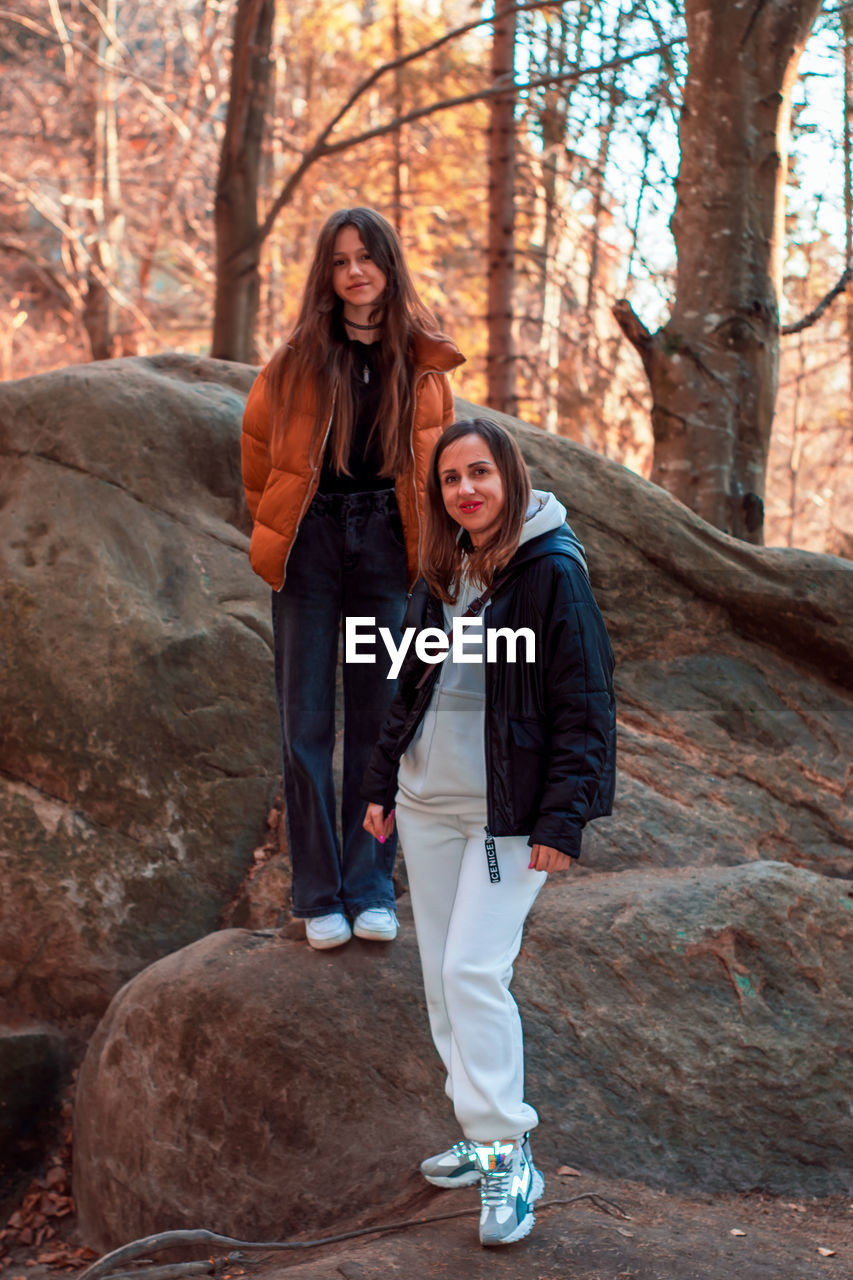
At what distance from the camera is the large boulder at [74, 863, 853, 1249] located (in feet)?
12.1

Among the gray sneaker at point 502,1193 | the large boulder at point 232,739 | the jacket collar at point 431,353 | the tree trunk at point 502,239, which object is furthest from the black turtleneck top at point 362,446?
the tree trunk at point 502,239

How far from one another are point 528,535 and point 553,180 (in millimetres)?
10976

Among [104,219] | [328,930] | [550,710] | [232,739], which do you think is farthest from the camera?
[104,219]

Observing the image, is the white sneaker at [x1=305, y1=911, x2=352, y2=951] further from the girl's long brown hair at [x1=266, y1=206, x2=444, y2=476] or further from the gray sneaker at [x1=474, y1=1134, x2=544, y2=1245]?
the girl's long brown hair at [x1=266, y1=206, x2=444, y2=476]

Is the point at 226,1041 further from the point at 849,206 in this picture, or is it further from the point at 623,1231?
the point at 849,206

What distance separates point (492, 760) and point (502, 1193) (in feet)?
3.62

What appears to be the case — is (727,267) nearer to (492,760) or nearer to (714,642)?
(714,642)

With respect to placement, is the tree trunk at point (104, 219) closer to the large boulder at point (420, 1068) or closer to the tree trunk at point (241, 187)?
the tree trunk at point (241, 187)

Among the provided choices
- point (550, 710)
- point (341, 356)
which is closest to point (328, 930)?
point (550, 710)

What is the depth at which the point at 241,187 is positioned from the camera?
7.73 metres

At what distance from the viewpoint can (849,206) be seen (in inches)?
583

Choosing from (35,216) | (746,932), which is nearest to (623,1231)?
(746,932)

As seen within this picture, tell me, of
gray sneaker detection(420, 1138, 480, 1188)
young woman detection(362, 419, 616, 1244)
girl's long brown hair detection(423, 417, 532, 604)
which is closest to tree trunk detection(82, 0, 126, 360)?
girl's long brown hair detection(423, 417, 532, 604)

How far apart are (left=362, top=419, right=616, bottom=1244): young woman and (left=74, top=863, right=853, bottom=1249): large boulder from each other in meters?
0.63
